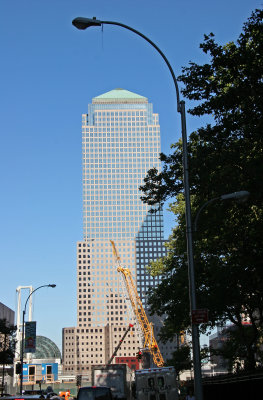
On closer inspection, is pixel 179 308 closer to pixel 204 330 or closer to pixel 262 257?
pixel 204 330

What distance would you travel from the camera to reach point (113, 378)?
33.2 meters

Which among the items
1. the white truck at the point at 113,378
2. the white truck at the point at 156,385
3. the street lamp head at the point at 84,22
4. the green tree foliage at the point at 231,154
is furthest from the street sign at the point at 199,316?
the white truck at the point at 113,378

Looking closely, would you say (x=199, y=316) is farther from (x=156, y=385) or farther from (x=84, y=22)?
(x=156, y=385)

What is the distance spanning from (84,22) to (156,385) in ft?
62.0

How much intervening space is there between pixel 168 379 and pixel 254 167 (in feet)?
44.7

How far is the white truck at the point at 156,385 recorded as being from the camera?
26.0 meters

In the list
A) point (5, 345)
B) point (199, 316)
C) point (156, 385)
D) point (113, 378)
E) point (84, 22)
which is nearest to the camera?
point (199, 316)

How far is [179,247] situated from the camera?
36.6 meters

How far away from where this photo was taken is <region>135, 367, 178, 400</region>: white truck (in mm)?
26000

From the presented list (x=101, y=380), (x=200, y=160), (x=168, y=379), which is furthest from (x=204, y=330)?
(x=200, y=160)

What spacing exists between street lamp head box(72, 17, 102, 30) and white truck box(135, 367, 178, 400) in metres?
18.5

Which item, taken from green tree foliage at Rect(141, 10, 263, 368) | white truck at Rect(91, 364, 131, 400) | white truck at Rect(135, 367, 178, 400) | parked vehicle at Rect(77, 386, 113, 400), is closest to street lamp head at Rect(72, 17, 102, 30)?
green tree foliage at Rect(141, 10, 263, 368)

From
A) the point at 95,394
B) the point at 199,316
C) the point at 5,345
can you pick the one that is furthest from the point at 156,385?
the point at 5,345

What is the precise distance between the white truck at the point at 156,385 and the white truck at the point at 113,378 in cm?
687
